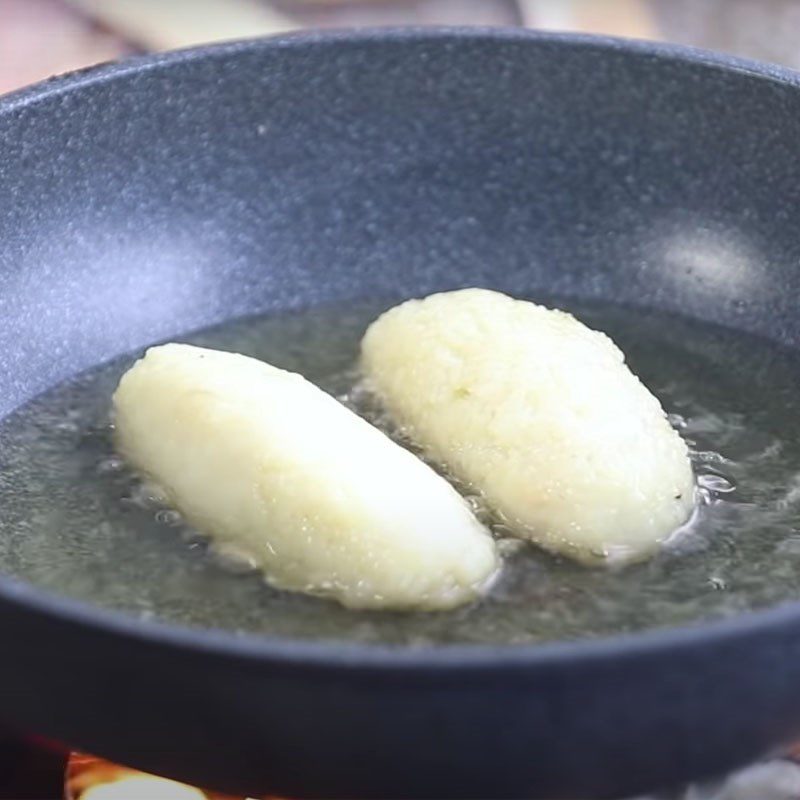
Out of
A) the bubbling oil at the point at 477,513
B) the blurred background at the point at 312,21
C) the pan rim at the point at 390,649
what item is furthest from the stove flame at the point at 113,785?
the blurred background at the point at 312,21

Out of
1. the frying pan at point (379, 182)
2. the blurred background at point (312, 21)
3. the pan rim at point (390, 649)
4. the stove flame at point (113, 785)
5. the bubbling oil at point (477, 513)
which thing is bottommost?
the pan rim at point (390, 649)

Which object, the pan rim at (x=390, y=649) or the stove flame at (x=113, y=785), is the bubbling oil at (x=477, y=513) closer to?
the stove flame at (x=113, y=785)

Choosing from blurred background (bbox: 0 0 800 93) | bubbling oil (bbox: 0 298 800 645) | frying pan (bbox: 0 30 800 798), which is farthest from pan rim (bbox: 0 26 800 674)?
blurred background (bbox: 0 0 800 93)

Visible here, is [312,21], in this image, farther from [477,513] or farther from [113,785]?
[113,785]

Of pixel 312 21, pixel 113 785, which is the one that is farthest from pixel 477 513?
pixel 312 21

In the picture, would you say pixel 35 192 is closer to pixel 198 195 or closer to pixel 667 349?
pixel 198 195

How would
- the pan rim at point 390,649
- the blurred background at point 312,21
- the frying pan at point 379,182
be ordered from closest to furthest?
the pan rim at point 390,649, the frying pan at point 379,182, the blurred background at point 312,21
